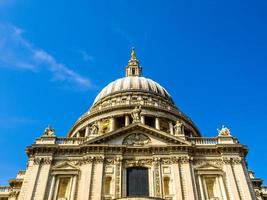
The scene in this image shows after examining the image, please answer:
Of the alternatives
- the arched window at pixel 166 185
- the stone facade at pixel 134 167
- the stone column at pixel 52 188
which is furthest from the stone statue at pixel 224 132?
the stone column at pixel 52 188

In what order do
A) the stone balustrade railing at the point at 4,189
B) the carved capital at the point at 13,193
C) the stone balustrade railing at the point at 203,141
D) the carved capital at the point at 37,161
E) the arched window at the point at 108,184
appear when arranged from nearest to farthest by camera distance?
1. the arched window at the point at 108,184
2. the carved capital at the point at 37,161
3. the stone balustrade railing at the point at 203,141
4. the carved capital at the point at 13,193
5. the stone balustrade railing at the point at 4,189

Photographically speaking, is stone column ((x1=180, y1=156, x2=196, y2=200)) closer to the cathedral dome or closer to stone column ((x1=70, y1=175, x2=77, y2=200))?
stone column ((x1=70, y1=175, x2=77, y2=200))

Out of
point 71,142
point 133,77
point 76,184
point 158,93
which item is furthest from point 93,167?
point 133,77

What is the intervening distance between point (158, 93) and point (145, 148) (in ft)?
90.1

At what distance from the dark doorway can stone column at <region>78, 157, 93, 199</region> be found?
13.2 ft

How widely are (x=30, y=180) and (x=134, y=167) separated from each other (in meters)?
10.8

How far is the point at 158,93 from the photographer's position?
6450cm

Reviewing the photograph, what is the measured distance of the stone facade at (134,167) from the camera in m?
34.6

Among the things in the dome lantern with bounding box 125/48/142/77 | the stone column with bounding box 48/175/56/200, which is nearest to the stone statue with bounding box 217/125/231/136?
the stone column with bounding box 48/175/56/200

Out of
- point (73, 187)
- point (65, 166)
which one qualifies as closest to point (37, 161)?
point (65, 166)

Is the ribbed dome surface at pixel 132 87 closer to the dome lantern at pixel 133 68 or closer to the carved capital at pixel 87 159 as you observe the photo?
the dome lantern at pixel 133 68

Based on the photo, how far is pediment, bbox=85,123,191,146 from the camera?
38719 mm

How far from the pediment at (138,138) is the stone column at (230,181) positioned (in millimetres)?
4489

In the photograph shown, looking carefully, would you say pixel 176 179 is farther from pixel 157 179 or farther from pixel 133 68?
pixel 133 68
